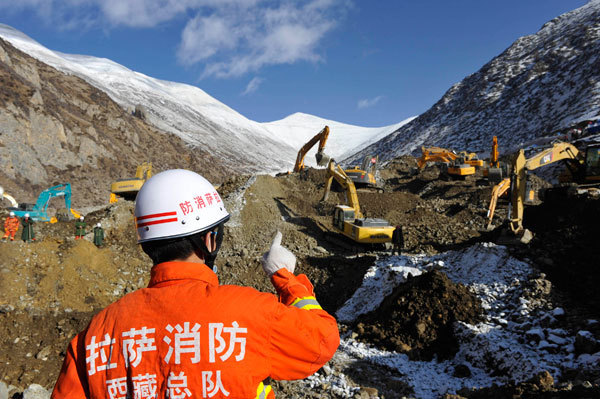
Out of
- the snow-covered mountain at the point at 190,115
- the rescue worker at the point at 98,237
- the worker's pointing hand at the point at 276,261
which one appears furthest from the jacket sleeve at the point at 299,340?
the snow-covered mountain at the point at 190,115

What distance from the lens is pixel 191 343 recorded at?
1421 mm

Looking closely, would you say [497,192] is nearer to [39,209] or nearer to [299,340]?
[299,340]

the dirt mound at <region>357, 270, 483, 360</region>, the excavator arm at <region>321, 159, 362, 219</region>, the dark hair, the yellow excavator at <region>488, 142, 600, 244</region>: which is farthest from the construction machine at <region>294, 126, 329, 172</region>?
the dark hair

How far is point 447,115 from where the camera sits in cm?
5484

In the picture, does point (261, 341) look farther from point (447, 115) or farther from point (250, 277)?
point (447, 115)

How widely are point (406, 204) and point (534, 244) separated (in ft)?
33.8

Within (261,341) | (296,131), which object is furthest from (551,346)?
(296,131)

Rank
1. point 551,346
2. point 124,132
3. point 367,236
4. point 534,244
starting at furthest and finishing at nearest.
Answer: point 124,132
point 367,236
point 534,244
point 551,346

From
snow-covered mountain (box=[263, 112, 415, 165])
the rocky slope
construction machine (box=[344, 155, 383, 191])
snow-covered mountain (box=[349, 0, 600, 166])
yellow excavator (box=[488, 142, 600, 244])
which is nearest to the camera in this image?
yellow excavator (box=[488, 142, 600, 244])

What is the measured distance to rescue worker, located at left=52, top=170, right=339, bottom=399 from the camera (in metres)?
1.43

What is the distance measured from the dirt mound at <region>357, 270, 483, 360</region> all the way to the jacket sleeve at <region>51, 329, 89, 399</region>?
6055mm

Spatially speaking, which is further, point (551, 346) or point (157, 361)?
point (551, 346)

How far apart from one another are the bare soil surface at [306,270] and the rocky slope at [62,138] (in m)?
Result: 12.6

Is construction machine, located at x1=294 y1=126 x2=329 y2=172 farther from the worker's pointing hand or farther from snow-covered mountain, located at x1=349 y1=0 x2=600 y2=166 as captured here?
snow-covered mountain, located at x1=349 y1=0 x2=600 y2=166
